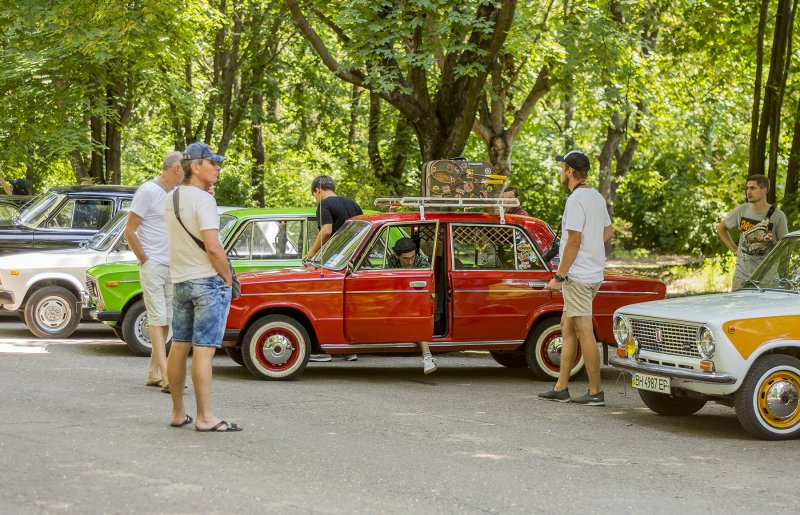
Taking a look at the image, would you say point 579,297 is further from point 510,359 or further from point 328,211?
point 328,211

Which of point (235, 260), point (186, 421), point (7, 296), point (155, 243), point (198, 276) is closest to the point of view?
point (198, 276)

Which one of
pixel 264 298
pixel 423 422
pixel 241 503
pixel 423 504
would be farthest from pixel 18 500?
pixel 264 298

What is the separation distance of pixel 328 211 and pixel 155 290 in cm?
325

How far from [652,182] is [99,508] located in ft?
106

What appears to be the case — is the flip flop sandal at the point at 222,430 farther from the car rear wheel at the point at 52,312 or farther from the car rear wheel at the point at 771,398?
the car rear wheel at the point at 52,312

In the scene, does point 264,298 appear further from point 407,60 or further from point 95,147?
point 95,147

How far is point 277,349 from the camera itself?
1165cm

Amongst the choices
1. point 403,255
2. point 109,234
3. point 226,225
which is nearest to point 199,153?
point 403,255

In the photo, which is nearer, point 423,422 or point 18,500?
point 18,500

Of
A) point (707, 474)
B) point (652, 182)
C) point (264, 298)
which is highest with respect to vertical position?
point (652, 182)

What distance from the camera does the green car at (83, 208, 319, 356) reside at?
13.3 m

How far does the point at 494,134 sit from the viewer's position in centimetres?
2469

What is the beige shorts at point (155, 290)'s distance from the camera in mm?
10469

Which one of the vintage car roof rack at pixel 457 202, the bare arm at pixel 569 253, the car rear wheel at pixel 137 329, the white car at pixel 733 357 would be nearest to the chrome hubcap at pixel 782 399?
the white car at pixel 733 357
